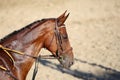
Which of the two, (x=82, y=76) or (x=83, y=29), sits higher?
(x=83, y=29)

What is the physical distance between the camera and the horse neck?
17.7 ft

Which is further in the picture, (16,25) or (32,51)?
(16,25)

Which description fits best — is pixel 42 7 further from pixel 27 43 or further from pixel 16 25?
pixel 27 43

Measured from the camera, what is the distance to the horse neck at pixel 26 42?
5.41m

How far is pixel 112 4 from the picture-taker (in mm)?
17156

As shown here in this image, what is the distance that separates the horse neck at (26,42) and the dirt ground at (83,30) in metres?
4.62

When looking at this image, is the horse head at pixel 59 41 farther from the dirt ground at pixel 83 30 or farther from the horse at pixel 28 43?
the dirt ground at pixel 83 30

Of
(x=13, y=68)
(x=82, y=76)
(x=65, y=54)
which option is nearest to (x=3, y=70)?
(x=13, y=68)

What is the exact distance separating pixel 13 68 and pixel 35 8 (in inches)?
504

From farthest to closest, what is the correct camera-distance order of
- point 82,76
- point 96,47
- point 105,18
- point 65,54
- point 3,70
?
point 105,18 < point 96,47 < point 82,76 < point 65,54 < point 3,70

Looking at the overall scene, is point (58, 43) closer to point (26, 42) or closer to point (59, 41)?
point (59, 41)

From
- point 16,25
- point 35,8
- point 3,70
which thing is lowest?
point 3,70

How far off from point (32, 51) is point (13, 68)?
18.9 inches

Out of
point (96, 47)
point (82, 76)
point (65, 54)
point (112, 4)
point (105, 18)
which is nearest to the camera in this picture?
point (65, 54)
